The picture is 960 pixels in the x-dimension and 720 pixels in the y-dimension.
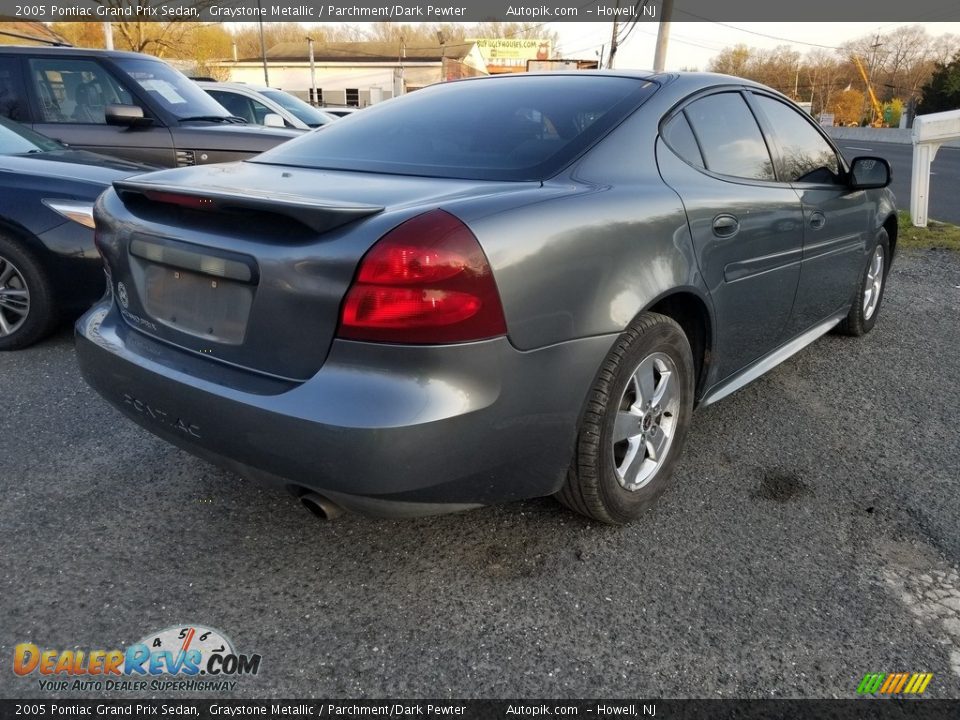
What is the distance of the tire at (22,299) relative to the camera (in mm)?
3994

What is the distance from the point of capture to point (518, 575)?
89.6 inches

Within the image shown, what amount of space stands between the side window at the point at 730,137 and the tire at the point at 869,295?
1.58 meters

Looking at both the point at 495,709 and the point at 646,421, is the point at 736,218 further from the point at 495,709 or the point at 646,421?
the point at 495,709

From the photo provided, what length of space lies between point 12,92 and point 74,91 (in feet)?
1.43

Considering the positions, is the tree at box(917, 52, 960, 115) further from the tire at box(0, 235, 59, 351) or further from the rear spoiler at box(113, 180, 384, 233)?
the rear spoiler at box(113, 180, 384, 233)

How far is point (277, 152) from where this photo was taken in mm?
2881

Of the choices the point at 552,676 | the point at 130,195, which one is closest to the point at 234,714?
the point at 552,676

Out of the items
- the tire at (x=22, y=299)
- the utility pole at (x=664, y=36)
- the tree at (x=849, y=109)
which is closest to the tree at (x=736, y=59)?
the tree at (x=849, y=109)

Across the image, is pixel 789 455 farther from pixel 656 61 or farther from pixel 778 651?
pixel 656 61

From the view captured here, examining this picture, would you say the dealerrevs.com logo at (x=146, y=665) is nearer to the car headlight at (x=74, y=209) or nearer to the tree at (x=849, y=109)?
the car headlight at (x=74, y=209)

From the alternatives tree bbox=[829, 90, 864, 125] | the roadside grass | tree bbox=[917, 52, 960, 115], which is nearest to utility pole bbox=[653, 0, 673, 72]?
the roadside grass

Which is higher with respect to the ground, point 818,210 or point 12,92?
point 12,92

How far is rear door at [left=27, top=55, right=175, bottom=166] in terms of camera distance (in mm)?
5812

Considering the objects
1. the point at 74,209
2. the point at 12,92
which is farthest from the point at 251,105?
the point at 74,209
